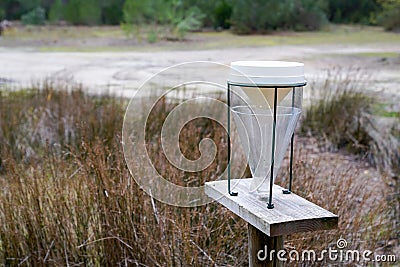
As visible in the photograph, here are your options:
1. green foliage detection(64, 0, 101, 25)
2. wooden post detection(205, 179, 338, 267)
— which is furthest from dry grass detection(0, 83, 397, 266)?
green foliage detection(64, 0, 101, 25)

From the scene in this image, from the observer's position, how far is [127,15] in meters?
5.62

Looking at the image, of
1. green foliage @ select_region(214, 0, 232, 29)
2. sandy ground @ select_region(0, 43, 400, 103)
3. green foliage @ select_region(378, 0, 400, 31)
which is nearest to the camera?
sandy ground @ select_region(0, 43, 400, 103)

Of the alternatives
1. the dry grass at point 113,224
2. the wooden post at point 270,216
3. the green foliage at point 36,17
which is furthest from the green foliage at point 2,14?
the wooden post at point 270,216

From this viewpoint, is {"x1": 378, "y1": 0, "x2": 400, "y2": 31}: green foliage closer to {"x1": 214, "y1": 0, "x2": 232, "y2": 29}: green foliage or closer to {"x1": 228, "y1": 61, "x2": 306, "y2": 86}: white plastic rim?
{"x1": 214, "y1": 0, "x2": 232, "y2": 29}: green foliage

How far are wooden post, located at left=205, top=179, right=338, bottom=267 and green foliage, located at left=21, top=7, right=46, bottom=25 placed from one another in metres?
5.10

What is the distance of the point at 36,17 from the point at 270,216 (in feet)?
17.6

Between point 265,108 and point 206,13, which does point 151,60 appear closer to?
point 206,13

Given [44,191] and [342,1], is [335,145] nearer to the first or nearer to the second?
[44,191]

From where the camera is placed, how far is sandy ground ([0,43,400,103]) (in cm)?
478

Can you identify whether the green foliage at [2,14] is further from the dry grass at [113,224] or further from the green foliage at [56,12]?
the dry grass at [113,224]

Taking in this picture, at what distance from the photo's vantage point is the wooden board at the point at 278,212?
0.94 m

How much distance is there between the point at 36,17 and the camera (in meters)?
5.72

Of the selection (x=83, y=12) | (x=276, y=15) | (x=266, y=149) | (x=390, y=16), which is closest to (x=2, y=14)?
(x=83, y=12)

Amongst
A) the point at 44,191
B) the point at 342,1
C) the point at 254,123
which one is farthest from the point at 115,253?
the point at 342,1
